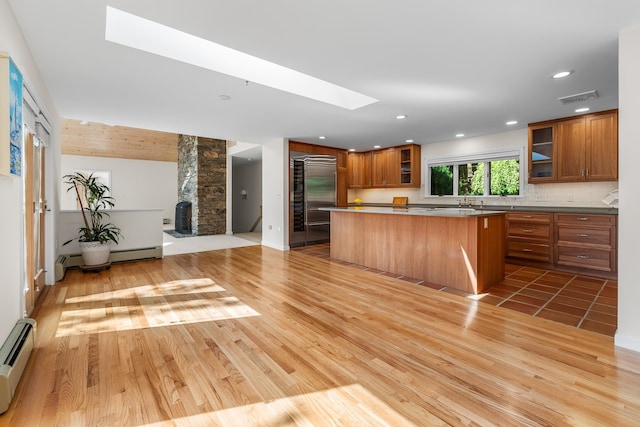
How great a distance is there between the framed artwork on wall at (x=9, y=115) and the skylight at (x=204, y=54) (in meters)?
0.74

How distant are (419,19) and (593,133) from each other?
3847 millimetres

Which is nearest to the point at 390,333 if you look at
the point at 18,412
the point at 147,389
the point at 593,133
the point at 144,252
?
the point at 147,389

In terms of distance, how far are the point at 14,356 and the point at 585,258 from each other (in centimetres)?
590

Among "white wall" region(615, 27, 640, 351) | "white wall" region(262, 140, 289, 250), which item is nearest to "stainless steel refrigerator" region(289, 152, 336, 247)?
"white wall" region(262, 140, 289, 250)

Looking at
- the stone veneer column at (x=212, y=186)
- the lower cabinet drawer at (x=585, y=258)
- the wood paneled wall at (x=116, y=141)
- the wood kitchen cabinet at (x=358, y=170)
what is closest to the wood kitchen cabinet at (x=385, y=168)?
the wood kitchen cabinet at (x=358, y=170)

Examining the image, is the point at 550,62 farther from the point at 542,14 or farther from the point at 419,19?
the point at 419,19

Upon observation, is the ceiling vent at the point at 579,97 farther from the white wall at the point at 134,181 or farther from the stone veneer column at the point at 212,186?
the white wall at the point at 134,181

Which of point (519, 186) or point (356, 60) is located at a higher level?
point (356, 60)

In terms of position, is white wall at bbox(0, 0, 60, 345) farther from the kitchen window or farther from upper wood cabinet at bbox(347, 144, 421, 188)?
the kitchen window

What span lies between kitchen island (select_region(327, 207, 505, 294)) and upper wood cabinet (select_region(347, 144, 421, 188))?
253 cm

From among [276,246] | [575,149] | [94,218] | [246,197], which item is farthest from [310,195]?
[246,197]

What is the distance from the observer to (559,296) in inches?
129

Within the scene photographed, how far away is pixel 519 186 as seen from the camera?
5.34 metres

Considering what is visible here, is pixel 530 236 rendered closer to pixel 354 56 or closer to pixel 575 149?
pixel 575 149
